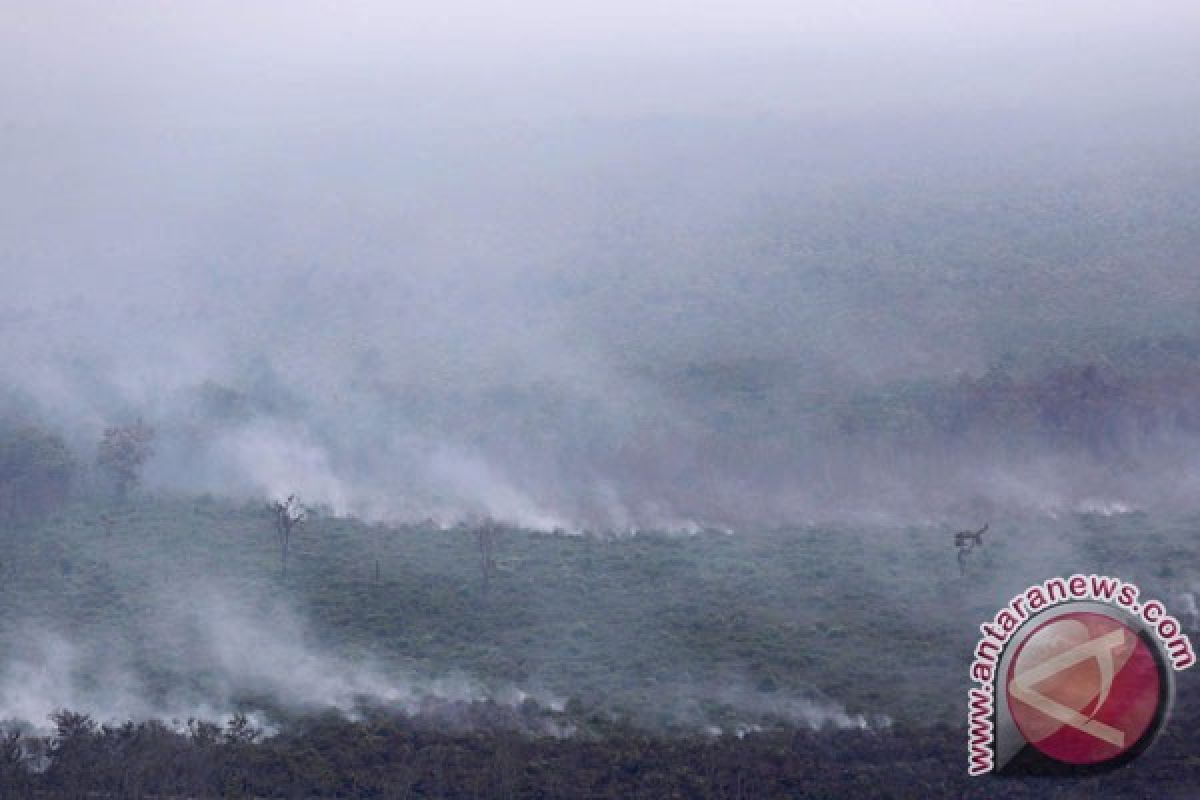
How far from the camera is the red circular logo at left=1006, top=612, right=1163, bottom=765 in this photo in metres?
33.6

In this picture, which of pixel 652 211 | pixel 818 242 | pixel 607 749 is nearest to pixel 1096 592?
pixel 607 749

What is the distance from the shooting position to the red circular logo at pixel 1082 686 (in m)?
33.6

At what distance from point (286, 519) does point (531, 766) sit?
1099 inches

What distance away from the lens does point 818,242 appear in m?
118

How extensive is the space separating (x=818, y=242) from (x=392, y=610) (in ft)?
221

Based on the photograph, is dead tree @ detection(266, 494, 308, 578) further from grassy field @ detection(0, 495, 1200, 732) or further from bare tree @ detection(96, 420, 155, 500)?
bare tree @ detection(96, 420, 155, 500)

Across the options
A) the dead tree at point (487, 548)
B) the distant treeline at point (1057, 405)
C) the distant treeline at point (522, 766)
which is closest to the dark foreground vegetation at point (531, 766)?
the distant treeline at point (522, 766)

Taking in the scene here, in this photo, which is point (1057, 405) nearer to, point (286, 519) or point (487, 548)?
point (487, 548)

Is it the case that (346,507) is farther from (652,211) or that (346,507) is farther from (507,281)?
(652,211)

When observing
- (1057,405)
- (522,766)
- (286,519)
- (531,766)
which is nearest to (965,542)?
(1057,405)

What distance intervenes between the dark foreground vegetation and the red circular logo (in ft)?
28.6

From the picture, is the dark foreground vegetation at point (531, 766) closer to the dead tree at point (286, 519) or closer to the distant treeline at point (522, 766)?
the distant treeline at point (522, 766)

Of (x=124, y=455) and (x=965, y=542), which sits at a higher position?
(x=124, y=455)

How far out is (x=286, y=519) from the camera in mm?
69062
